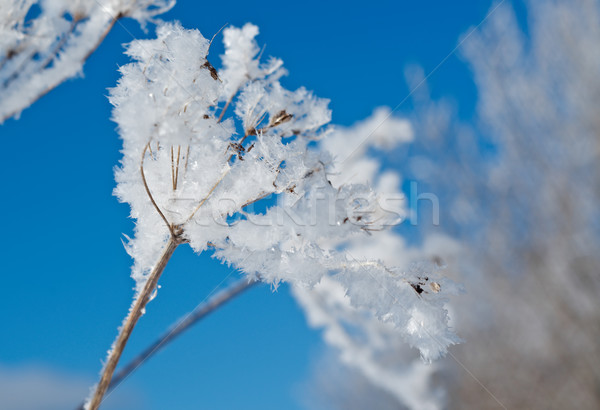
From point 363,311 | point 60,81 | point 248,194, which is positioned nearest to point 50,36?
point 60,81

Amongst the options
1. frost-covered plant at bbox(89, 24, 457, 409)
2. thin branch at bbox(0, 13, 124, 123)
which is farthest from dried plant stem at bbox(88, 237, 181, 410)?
thin branch at bbox(0, 13, 124, 123)

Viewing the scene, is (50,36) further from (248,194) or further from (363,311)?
(363,311)

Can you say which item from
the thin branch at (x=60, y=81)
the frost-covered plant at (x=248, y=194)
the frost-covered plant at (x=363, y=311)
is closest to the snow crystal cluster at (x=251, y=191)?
the frost-covered plant at (x=248, y=194)

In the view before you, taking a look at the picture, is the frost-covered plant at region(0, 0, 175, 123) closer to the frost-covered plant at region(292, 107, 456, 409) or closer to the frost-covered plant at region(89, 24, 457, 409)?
the frost-covered plant at region(89, 24, 457, 409)

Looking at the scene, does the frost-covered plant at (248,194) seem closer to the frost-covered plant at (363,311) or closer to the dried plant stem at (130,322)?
the dried plant stem at (130,322)

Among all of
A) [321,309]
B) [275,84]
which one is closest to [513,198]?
[321,309]

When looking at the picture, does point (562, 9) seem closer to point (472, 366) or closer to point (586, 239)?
point (586, 239)
